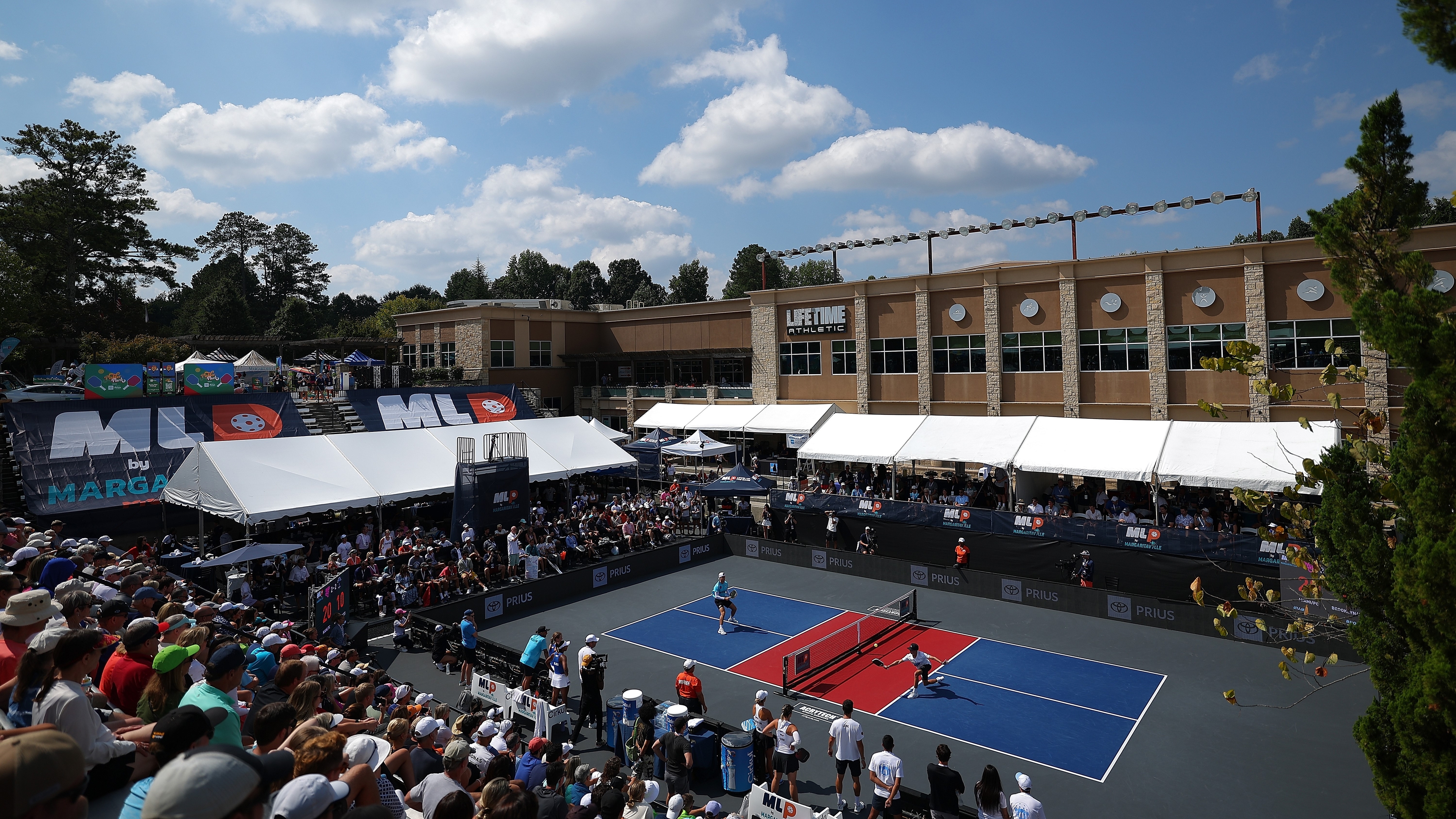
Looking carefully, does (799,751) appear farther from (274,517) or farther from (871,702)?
(274,517)

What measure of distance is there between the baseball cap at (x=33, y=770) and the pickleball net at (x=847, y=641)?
46.4 ft

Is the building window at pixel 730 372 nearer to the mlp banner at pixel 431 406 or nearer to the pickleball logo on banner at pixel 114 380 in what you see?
the mlp banner at pixel 431 406

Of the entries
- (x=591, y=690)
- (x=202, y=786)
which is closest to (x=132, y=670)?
(x=202, y=786)

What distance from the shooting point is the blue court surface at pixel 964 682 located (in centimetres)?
1391

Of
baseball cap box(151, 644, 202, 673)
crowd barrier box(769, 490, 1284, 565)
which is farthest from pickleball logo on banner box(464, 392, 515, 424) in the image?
baseball cap box(151, 644, 202, 673)

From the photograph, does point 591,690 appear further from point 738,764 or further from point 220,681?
point 220,681

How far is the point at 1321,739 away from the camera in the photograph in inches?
526

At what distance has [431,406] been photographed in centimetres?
3569

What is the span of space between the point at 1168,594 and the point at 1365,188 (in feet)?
53.0

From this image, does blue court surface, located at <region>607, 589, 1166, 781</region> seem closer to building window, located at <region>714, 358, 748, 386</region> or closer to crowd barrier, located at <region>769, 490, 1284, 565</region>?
crowd barrier, located at <region>769, 490, 1284, 565</region>

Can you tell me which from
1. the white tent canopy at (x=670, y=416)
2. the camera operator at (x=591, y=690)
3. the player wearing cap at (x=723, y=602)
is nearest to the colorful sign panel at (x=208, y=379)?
the white tent canopy at (x=670, y=416)

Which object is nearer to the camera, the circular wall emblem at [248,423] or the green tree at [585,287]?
the circular wall emblem at [248,423]

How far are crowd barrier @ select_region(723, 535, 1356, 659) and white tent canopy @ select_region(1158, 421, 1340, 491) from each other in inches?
219

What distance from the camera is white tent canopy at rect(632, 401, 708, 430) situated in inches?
1679
